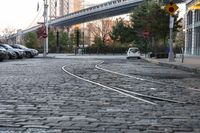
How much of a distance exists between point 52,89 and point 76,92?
1181 mm

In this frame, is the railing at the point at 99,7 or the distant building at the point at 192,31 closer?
the distant building at the point at 192,31

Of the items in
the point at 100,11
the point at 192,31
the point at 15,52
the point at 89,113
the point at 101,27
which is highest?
the point at 100,11

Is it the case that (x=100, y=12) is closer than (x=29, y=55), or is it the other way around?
(x=29, y=55)

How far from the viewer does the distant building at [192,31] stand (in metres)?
61.8

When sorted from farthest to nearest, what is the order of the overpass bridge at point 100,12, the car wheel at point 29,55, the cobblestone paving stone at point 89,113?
the overpass bridge at point 100,12, the car wheel at point 29,55, the cobblestone paving stone at point 89,113

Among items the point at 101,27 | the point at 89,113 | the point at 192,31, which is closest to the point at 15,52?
the point at 192,31

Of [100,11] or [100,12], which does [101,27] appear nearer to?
[100,12]

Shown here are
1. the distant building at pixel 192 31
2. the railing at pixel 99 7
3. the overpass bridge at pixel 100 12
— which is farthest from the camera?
the railing at pixel 99 7

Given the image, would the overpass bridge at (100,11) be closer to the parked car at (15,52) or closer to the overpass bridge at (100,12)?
the overpass bridge at (100,12)

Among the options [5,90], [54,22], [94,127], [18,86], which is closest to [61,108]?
[94,127]

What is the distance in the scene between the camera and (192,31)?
6631 centimetres

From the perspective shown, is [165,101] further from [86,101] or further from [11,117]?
[11,117]

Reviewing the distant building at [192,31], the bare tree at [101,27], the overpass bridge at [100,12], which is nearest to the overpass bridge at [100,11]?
the overpass bridge at [100,12]

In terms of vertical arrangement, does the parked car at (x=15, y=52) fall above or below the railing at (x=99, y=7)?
below
